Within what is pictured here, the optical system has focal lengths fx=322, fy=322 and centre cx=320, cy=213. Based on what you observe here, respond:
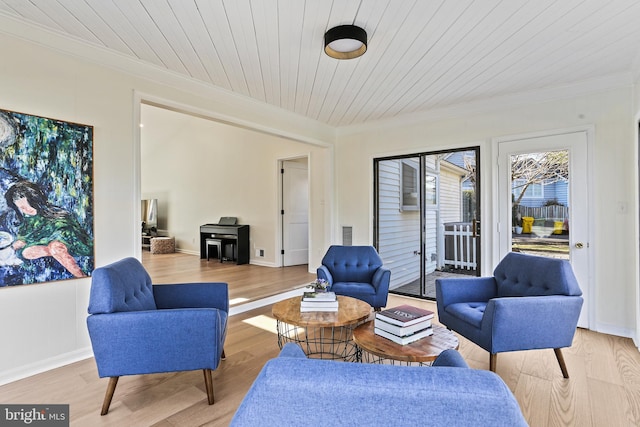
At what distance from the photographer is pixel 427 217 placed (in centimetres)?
448

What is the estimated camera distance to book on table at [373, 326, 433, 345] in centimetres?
185

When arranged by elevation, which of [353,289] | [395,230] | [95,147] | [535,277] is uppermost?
[95,147]

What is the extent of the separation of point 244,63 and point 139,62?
94 cm

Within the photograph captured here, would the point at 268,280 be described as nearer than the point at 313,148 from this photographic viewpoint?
Yes

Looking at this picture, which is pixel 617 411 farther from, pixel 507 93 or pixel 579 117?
pixel 507 93

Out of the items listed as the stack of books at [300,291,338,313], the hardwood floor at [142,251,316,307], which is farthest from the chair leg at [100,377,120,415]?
the hardwood floor at [142,251,316,307]

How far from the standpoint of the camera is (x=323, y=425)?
2.26ft

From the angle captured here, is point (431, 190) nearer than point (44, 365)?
No

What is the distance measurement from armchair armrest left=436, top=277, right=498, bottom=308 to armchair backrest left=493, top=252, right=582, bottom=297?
9 cm

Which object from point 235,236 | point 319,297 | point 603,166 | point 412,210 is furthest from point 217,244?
point 603,166

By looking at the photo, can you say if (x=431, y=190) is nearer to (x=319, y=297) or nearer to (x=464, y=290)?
(x=464, y=290)

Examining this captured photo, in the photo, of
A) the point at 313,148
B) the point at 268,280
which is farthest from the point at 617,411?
the point at 313,148

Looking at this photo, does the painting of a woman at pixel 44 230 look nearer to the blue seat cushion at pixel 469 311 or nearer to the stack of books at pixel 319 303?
the stack of books at pixel 319 303

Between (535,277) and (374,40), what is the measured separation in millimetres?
2277
